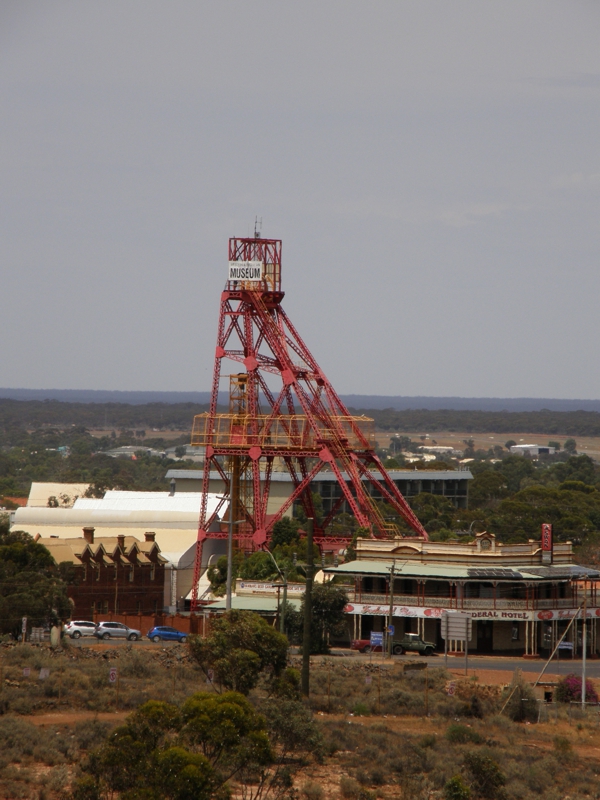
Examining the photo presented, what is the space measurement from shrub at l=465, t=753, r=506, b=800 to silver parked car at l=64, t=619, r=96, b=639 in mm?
30984

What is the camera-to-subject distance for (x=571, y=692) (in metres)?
46.6

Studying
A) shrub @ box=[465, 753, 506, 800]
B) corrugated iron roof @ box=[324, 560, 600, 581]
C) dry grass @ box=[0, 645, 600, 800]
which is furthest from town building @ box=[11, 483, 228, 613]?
shrub @ box=[465, 753, 506, 800]

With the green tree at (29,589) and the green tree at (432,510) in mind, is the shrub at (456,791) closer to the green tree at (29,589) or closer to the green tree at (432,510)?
the green tree at (29,589)

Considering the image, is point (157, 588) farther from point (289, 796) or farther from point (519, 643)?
point (289, 796)

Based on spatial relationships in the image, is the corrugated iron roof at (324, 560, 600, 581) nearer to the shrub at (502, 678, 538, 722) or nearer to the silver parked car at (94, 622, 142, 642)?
the silver parked car at (94, 622, 142, 642)

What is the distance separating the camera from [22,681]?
1628 inches

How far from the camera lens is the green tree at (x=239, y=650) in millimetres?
37594

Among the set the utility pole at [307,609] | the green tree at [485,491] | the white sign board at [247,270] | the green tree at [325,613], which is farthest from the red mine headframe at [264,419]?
the green tree at [485,491]

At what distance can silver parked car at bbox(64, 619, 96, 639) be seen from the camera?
60.4 metres

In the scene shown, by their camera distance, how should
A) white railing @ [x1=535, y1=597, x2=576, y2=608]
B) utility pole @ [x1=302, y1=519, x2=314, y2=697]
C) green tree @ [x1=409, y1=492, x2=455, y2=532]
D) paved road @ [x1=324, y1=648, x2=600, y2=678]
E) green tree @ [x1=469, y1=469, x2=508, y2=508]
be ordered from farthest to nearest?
green tree @ [x1=469, y1=469, x2=508, y2=508] → green tree @ [x1=409, y1=492, x2=455, y2=532] → white railing @ [x1=535, y1=597, x2=576, y2=608] → paved road @ [x1=324, y1=648, x2=600, y2=678] → utility pole @ [x1=302, y1=519, x2=314, y2=697]

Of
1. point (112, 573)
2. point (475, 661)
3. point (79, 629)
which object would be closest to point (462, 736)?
point (475, 661)

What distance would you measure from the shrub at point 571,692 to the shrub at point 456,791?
51.9 feet

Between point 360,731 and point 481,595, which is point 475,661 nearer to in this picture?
point 481,595

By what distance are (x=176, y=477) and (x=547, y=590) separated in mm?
57875
